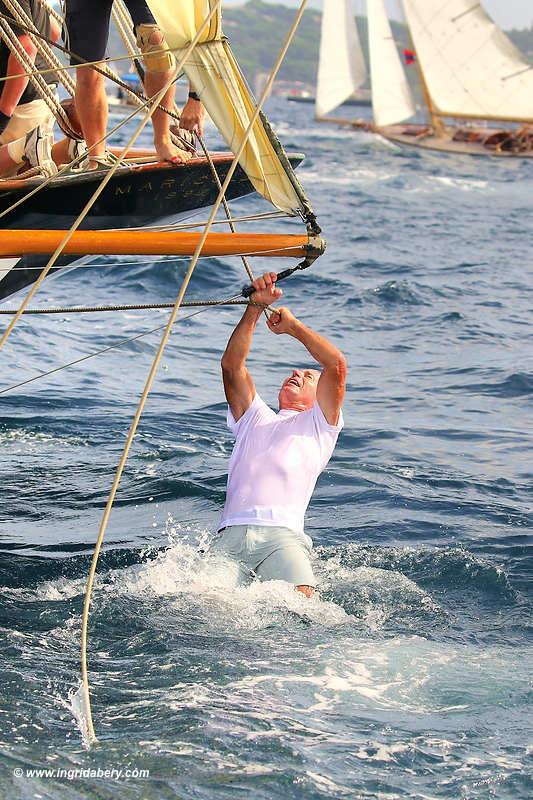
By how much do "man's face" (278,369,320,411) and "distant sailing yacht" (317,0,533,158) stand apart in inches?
1571

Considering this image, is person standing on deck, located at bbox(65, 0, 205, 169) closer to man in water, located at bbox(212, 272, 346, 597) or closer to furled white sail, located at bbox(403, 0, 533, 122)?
man in water, located at bbox(212, 272, 346, 597)

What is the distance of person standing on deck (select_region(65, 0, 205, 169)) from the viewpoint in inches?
296

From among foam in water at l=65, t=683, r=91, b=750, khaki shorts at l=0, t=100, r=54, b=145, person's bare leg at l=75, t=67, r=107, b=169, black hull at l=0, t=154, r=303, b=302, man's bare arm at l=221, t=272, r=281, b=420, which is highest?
person's bare leg at l=75, t=67, r=107, b=169

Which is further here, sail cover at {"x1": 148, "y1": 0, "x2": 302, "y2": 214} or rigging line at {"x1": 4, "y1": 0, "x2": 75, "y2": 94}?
rigging line at {"x1": 4, "y1": 0, "x2": 75, "y2": 94}

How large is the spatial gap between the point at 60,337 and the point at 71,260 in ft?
21.2

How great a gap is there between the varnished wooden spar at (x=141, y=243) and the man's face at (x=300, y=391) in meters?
1.06

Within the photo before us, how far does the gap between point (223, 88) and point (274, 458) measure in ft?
6.62

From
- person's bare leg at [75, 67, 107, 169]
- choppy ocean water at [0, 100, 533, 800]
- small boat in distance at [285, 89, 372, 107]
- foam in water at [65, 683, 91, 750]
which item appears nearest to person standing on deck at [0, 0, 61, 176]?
person's bare leg at [75, 67, 107, 169]

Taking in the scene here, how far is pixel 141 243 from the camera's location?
602 centimetres

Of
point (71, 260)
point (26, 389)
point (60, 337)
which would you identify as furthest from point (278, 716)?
point (60, 337)

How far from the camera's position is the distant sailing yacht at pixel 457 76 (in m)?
44.7

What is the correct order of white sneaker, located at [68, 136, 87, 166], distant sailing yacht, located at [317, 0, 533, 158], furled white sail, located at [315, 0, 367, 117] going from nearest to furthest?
white sneaker, located at [68, 136, 87, 166] → distant sailing yacht, located at [317, 0, 533, 158] → furled white sail, located at [315, 0, 367, 117]

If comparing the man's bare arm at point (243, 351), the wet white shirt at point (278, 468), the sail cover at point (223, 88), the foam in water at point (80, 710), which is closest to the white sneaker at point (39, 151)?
the sail cover at point (223, 88)

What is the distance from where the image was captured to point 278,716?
201 inches
